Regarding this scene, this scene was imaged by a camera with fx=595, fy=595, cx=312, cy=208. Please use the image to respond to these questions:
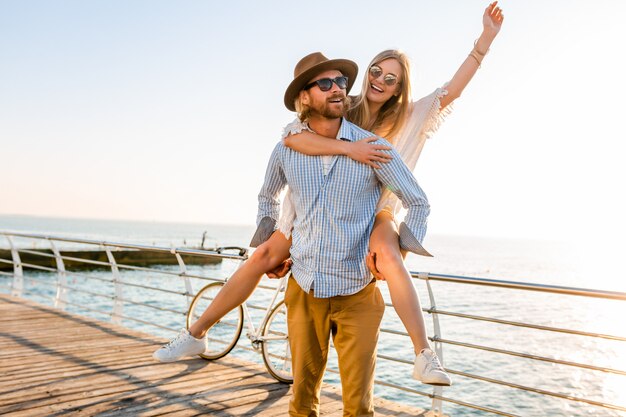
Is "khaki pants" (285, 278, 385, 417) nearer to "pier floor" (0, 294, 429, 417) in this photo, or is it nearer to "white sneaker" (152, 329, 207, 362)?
"white sneaker" (152, 329, 207, 362)

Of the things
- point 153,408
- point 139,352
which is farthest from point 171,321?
point 153,408

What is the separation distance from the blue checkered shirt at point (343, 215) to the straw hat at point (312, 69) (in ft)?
0.83

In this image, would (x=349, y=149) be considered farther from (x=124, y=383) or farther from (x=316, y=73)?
(x=124, y=383)

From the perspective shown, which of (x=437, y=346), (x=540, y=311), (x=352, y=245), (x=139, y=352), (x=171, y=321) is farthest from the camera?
(x=540, y=311)

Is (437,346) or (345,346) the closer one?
(345,346)

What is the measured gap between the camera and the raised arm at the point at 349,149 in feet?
7.47

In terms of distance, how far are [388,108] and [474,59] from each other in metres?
0.58

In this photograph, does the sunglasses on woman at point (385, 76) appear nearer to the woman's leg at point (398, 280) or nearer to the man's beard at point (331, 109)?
the man's beard at point (331, 109)

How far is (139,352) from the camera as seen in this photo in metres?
5.11

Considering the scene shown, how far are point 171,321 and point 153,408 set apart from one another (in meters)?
19.5

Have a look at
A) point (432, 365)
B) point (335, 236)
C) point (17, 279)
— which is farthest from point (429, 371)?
point (17, 279)

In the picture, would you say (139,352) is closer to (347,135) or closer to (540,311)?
(347,135)

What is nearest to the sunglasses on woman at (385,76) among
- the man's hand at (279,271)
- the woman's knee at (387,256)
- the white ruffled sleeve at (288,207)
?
the white ruffled sleeve at (288,207)

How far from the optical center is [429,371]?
7.16ft
